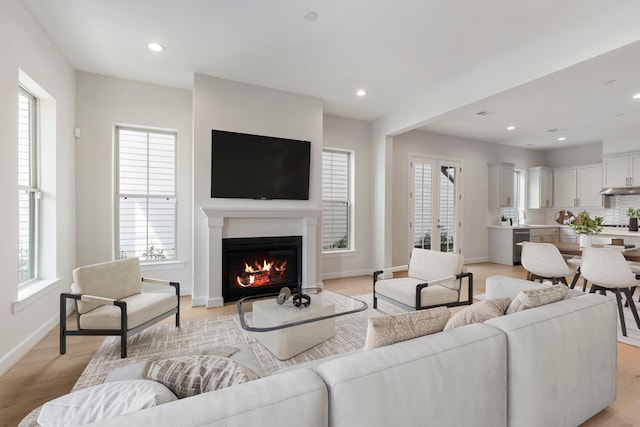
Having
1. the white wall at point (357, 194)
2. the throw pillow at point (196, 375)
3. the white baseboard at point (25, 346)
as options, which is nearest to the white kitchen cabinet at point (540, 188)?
the white wall at point (357, 194)

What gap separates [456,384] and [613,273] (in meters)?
3.06

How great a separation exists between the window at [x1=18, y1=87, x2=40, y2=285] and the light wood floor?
75cm

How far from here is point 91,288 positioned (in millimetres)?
2717

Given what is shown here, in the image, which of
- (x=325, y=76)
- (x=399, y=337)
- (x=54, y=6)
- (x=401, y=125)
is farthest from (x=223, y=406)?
(x=401, y=125)

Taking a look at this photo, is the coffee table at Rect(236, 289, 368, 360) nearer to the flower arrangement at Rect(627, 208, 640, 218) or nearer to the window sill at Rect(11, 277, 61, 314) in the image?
the window sill at Rect(11, 277, 61, 314)

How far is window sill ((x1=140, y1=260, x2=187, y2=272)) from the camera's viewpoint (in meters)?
4.23

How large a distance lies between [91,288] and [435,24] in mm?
3919

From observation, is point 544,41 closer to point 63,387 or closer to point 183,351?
point 183,351

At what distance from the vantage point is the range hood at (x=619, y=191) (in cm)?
629

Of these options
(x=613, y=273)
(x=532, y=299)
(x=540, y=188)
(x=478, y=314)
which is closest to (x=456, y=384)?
(x=478, y=314)

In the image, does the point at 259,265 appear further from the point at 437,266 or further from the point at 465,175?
the point at 465,175

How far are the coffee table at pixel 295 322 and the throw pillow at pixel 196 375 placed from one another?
3.89ft

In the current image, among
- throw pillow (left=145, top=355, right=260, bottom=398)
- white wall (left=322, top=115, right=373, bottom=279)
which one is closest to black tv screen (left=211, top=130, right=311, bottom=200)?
white wall (left=322, top=115, right=373, bottom=279)

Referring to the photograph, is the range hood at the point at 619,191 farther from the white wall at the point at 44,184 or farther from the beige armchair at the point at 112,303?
the white wall at the point at 44,184
